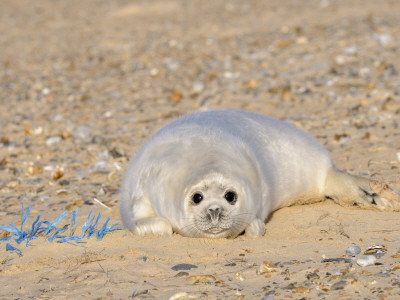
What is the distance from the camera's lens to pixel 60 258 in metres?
3.98

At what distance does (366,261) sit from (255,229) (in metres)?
0.91

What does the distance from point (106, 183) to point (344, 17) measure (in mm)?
9528

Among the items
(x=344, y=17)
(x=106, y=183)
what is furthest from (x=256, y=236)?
(x=344, y=17)

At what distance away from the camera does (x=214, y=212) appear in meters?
4.07

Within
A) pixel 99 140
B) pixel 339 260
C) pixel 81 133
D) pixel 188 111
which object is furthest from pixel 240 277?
pixel 81 133

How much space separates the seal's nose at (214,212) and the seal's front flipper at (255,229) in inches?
11.1

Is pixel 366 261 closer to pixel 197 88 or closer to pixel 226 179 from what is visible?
pixel 226 179

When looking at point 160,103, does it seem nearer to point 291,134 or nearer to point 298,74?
point 298,74

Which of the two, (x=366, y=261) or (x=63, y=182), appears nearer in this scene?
(x=366, y=261)

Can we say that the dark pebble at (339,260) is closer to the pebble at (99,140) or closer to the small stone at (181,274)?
the small stone at (181,274)

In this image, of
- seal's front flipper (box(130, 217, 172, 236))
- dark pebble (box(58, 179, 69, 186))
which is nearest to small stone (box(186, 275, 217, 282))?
seal's front flipper (box(130, 217, 172, 236))

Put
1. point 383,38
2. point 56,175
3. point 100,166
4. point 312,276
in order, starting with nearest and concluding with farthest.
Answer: point 312,276, point 56,175, point 100,166, point 383,38

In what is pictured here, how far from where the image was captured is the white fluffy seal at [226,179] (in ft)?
13.5

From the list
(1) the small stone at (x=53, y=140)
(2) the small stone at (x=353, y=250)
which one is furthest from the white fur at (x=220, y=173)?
(1) the small stone at (x=53, y=140)
